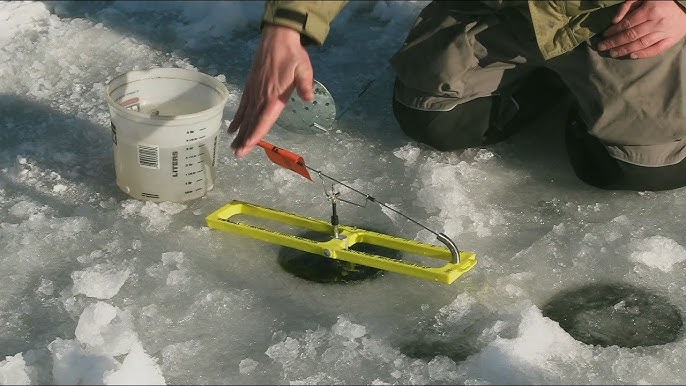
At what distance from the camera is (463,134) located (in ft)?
8.54

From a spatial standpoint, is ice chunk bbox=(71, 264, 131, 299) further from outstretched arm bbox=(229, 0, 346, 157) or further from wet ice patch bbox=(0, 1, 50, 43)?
wet ice patch bbox=(0, 1, 50, 43)

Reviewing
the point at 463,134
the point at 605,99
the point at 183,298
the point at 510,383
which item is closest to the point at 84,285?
the point at 183,298

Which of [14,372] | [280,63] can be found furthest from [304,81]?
[14,372]

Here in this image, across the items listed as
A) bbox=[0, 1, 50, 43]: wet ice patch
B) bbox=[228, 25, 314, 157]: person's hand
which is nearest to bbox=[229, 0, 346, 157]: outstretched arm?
bbox=[228, 25, 314, 157]: person's hand

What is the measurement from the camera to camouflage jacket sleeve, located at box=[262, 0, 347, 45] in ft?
6.51

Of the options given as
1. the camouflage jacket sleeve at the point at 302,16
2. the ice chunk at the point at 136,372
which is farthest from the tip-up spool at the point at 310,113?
the ice chunk at the point at 136,372

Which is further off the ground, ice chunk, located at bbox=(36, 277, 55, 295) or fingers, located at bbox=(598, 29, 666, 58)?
fingers, located at bbox=(598, 29, 666, 58)

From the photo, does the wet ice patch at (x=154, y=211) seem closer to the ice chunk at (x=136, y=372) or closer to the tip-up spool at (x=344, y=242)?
the tip-up spool at (x=344, y=242)

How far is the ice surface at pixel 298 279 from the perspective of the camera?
191cm

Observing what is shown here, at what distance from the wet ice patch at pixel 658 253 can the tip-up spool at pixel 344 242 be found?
0.38 meters

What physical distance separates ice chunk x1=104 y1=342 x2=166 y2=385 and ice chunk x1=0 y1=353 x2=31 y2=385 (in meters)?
0.18

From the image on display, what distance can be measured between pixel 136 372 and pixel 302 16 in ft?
2.44

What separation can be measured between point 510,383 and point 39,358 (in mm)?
872

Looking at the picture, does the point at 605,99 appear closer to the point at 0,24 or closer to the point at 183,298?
the point at 183,298
